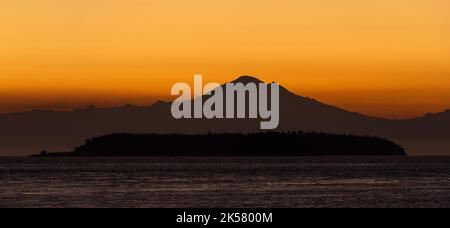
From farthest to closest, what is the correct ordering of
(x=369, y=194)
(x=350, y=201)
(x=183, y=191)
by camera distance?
1. (x=183, y=191)
2. (x=369, y=194)
3. (x=350, y=201)

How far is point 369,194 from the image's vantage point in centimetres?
6325
